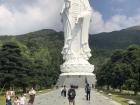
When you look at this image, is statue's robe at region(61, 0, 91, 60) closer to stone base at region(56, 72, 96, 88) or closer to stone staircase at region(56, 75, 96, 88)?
stone base at region(56, 72, 96, 88)

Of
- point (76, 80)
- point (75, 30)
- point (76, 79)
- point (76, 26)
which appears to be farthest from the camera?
point (75, 30)

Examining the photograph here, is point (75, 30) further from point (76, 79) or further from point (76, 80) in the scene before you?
point (76, 80)

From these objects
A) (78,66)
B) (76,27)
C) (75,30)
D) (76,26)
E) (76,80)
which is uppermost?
(76,26)

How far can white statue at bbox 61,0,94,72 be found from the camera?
64062 millimetres

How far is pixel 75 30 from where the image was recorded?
6506 centimetres

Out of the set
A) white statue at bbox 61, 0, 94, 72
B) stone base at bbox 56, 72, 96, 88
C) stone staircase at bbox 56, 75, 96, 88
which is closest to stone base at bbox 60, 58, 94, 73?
white statue at bbox 61, 0, 94, 72

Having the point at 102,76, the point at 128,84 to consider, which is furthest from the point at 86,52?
the point at 102,76

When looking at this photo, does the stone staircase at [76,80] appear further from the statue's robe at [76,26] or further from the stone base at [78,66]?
the statue's robe at [76,26]

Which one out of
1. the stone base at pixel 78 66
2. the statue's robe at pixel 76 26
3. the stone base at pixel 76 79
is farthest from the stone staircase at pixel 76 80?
the statue's robe at pixel 76 26

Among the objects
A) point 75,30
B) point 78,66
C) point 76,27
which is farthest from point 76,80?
point 76,27

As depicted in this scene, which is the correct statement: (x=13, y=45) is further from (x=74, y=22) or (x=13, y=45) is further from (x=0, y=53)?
(x=74, y=22)

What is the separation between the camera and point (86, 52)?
212 feet

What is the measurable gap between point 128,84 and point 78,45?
9667mm

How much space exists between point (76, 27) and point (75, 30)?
498 mm
